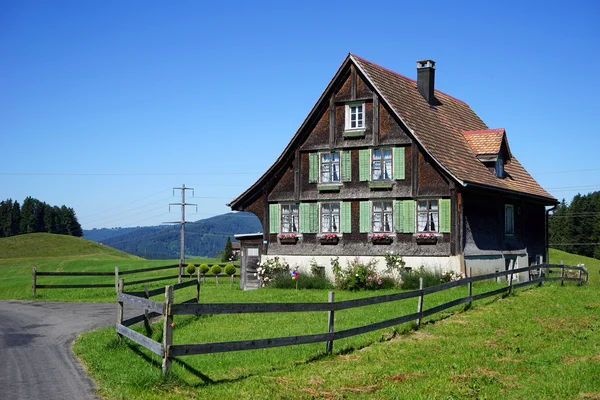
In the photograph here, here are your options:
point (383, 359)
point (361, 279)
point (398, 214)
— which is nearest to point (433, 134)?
point (398, 214)

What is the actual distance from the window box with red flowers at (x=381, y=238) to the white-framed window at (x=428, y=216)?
1504 mm

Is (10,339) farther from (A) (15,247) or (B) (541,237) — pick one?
(A) (15,247)

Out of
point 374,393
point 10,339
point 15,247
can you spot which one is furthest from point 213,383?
point 15,247

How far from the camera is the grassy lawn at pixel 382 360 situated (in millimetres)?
11016

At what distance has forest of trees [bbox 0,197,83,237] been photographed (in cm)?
16800

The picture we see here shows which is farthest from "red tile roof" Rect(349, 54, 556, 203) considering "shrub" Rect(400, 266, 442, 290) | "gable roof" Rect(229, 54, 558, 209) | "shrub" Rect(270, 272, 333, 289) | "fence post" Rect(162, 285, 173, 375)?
"fence post" Rect(162, 285, 173, 375)

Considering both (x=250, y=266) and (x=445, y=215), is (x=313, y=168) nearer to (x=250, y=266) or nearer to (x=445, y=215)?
(x=250, y=266)

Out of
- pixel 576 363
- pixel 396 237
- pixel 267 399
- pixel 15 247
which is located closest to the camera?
pixel 267 399

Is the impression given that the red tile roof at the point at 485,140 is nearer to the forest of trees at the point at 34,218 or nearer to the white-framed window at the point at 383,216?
the white-framed window at the point at 383,216

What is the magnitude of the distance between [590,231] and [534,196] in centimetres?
8235

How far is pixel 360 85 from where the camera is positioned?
34406 mm

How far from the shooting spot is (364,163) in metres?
34.3

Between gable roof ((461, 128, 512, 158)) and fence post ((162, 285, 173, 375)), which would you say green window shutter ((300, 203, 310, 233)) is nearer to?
gable roof ((461, 128, 512, 158))

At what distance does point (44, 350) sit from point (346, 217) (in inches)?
826
